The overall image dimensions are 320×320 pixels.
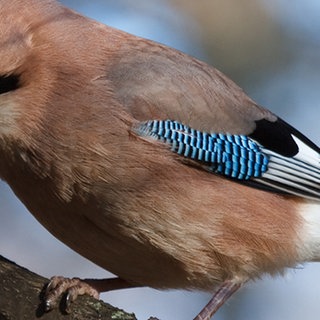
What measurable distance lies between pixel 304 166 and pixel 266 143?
9.6 inches

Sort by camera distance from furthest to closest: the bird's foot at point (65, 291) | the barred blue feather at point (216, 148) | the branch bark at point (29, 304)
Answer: the barred blue feather at point (216, 148) → the bird's foot at point (65, 291) → the branch bark at point (29, 304)

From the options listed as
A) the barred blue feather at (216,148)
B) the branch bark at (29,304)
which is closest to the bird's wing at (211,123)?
the barred blue feather at (216,148)

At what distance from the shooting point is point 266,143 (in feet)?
23.2

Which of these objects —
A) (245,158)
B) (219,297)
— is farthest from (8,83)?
(219,297)

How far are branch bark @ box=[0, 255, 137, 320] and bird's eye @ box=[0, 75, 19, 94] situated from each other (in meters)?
0.89

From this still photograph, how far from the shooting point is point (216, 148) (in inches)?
268

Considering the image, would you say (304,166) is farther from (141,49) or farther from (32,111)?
(32,111)

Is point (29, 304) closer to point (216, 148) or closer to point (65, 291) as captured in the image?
point (65, 291)

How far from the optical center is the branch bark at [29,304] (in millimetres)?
5820

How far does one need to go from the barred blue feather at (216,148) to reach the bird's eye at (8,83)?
67cm

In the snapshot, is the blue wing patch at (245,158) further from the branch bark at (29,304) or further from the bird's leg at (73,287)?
the branch bark at (29,304)

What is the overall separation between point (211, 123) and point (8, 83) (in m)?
1.14

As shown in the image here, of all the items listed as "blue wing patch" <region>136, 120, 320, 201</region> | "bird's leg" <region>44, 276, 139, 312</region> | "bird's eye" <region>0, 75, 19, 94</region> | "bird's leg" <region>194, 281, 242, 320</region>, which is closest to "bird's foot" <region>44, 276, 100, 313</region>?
"bird's leg" <region>44, 276, 139, 312</region>

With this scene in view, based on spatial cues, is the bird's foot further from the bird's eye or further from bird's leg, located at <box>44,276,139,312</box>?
the bird's eye
